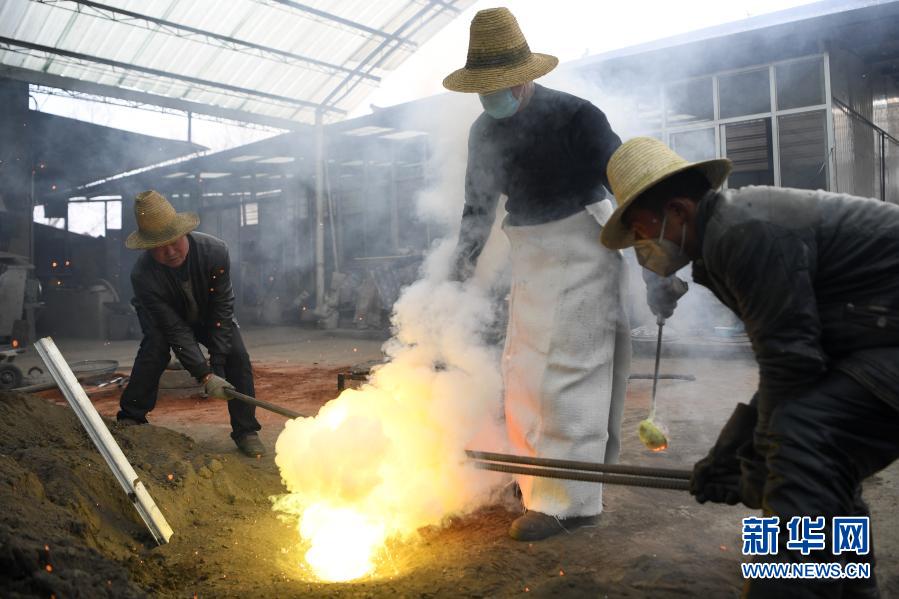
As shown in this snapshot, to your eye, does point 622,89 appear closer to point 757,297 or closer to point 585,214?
point 585,214

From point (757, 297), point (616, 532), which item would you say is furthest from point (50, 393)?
point (757, 297)

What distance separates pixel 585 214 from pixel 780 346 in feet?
4.36

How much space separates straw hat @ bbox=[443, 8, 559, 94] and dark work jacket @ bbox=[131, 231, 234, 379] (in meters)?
2.41

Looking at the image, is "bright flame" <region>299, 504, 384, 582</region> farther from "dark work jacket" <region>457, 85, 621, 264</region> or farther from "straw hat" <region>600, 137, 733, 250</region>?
"straw hat" <region>600, 137, 733, 250</region>

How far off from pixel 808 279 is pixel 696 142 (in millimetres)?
8857

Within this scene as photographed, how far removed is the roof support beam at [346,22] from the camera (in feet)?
40.8

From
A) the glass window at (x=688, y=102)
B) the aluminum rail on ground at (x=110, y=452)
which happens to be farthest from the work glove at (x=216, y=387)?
the glass window at (x=688, y=102)

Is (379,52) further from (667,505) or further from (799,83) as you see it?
(667,505)

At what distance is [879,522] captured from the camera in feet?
10.0

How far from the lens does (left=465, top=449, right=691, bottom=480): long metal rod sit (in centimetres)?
232

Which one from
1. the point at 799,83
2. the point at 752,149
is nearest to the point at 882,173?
the point at 752,149

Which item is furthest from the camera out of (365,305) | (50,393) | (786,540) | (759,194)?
(365,305)

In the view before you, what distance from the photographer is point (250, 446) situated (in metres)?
4.63

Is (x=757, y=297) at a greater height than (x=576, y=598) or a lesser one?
greater
